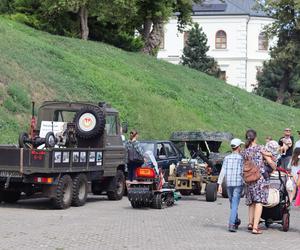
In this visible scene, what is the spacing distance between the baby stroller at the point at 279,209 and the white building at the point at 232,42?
71321 millimetres

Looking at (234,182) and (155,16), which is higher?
(155,16)

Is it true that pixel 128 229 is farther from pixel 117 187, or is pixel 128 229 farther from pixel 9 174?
pixel 117 187

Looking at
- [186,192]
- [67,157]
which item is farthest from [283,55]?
[67,157]

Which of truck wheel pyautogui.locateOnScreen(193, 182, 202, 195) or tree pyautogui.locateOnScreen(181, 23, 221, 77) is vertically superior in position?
tree pyautogui.locateOnScreen(181, 23, 221, 77)

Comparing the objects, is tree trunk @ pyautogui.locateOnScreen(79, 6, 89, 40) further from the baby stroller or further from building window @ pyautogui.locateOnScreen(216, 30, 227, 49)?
building window @ pyautogui.locateOnScreen(216, 30, 227, 49)

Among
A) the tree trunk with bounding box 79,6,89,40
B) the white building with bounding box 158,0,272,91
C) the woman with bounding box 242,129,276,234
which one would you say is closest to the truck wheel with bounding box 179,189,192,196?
the woman with bounding box 242,129,276,234

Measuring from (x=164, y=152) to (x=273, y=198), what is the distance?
8872 millimetres

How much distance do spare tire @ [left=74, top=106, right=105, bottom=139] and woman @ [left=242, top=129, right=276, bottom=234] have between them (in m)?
5.65

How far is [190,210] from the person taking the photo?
53.7ft

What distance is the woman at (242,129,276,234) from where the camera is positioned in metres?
12.2

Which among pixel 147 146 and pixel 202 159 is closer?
pixel 147 146

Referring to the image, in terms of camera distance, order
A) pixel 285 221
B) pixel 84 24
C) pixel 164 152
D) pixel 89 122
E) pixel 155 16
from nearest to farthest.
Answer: pixel 285 221 → pixel 89 122 → pixel 164 152 → pixel 84 24 → pixel 155 16

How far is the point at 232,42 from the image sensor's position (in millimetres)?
84562

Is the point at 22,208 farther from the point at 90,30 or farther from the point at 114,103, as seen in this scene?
the point at 90,30
